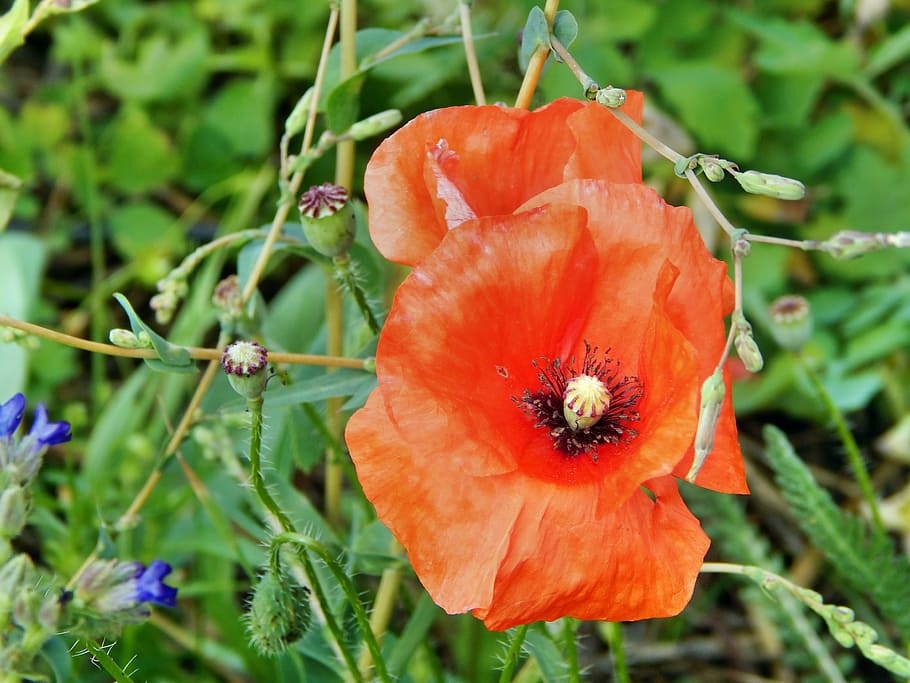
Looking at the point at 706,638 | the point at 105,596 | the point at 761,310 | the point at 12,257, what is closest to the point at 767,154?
the point at 761,310

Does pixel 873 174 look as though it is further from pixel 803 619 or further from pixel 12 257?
pixel 12 257

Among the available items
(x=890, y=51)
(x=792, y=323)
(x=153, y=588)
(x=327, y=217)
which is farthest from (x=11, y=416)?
(x=890, y=51)

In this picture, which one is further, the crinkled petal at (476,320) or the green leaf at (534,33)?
the green leaf at (534,33)

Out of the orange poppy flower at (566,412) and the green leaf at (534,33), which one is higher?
the green leaf at (534,33)

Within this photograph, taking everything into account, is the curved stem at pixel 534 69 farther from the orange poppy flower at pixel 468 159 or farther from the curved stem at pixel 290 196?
the curved stem at pixel 290 196

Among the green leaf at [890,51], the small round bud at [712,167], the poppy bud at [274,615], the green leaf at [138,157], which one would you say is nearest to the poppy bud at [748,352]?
the small round bud at [712,167]

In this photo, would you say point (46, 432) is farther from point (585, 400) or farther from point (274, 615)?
point (585, 400)
